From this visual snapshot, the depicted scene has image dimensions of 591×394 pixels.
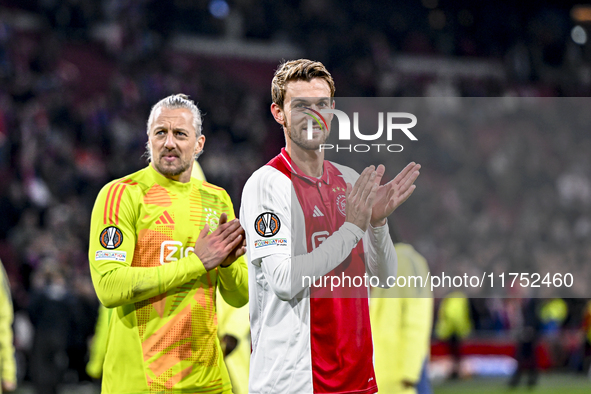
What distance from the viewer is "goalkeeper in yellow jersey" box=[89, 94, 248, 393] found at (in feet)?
11.8

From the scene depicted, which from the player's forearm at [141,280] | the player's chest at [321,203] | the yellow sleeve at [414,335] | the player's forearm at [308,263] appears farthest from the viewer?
the yellow sleeve at [414,335]

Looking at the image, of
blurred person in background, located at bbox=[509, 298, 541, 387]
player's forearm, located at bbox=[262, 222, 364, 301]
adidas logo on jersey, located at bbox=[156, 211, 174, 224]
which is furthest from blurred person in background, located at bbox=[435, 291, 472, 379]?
player's forearm, located at bbox=[262, 222, 364, 301]

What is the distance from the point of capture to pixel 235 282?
3.87 metres

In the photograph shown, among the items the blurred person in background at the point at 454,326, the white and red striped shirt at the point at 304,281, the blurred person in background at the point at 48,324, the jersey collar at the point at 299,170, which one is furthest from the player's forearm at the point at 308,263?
the blurred person in background at the point at 454,326

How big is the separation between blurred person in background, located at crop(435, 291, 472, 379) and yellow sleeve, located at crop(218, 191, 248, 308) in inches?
425

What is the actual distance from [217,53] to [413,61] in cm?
607

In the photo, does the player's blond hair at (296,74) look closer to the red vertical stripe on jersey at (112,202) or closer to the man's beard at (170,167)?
the man's beard at (170,167)

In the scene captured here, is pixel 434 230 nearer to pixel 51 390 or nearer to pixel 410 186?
pixel 410 186

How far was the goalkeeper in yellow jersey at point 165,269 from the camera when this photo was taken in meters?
3.60

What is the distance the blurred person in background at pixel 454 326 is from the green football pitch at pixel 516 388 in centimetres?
45

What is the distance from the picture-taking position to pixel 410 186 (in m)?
3.29

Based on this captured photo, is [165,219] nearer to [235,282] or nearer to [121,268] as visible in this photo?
[121,268]

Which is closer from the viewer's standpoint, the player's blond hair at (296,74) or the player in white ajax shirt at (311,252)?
the player in white ajax shirt at (311,252)

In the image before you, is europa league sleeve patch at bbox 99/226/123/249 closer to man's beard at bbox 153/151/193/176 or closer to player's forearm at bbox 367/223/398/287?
man's beard at bbox 153/151/193/176
